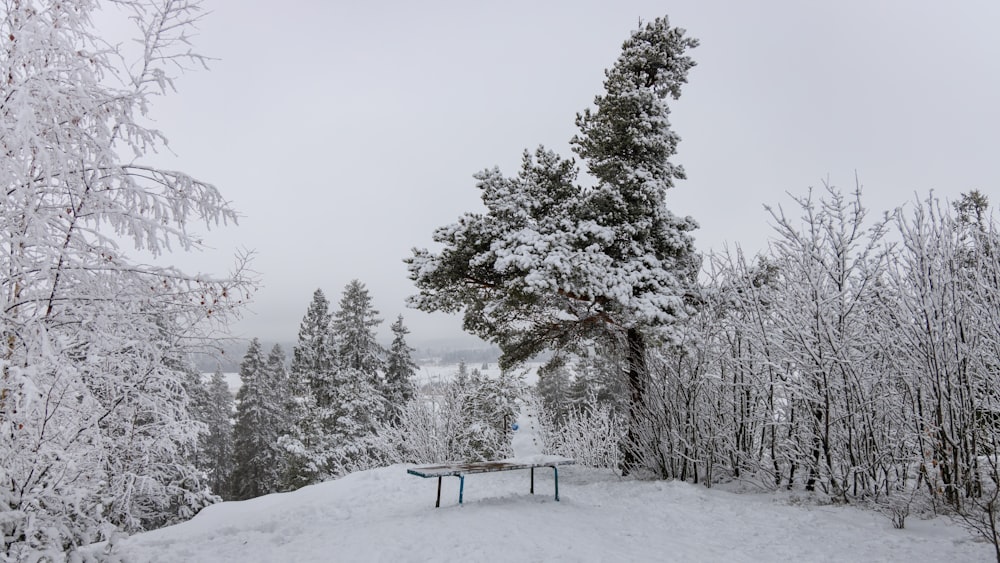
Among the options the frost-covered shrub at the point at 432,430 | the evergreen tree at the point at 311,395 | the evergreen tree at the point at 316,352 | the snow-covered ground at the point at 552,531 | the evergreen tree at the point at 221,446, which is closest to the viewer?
the snow-covered ground at the point at 552,531

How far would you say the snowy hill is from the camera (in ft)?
17.4

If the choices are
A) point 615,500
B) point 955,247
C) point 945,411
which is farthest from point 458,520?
point 955,247

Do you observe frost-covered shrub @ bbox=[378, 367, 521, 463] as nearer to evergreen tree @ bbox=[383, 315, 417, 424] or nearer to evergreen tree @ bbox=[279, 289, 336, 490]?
evergreen tree @ bbox=[279, 289, 336, 490]

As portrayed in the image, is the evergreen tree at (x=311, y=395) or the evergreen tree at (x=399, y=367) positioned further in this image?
the evergreen tree at (x=399, y=367)

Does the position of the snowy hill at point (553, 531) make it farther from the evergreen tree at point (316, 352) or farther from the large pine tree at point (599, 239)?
the evergreen tree at point (316, 352)

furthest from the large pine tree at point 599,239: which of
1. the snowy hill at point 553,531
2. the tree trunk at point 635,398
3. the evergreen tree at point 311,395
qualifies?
the evergreen tree at point 311,395

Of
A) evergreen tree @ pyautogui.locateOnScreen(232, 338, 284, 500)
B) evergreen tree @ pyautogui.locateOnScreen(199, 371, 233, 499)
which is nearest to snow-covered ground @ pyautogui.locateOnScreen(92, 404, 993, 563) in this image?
evergreen tree @ pyautogui.locateOnScreen(232, 338, 284, 500)

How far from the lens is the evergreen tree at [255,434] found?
1220 inches

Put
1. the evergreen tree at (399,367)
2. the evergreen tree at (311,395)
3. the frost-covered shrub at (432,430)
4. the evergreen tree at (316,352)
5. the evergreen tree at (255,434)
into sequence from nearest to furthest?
the frost-covered shrub at (432,430)
the evergreen tree at (311,395)
the evergreen tree at (316,352)
the evergreen tree at (399,367)
the evergreen tree at (255,434)

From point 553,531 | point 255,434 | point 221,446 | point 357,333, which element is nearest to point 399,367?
point 357,333

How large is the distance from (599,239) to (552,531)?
18.1 feet

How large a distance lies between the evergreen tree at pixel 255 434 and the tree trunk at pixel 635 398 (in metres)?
25.6

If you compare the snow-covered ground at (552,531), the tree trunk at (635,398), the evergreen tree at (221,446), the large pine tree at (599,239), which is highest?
the large pine tree at (599,239)

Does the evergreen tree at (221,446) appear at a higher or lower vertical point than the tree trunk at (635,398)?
lower
